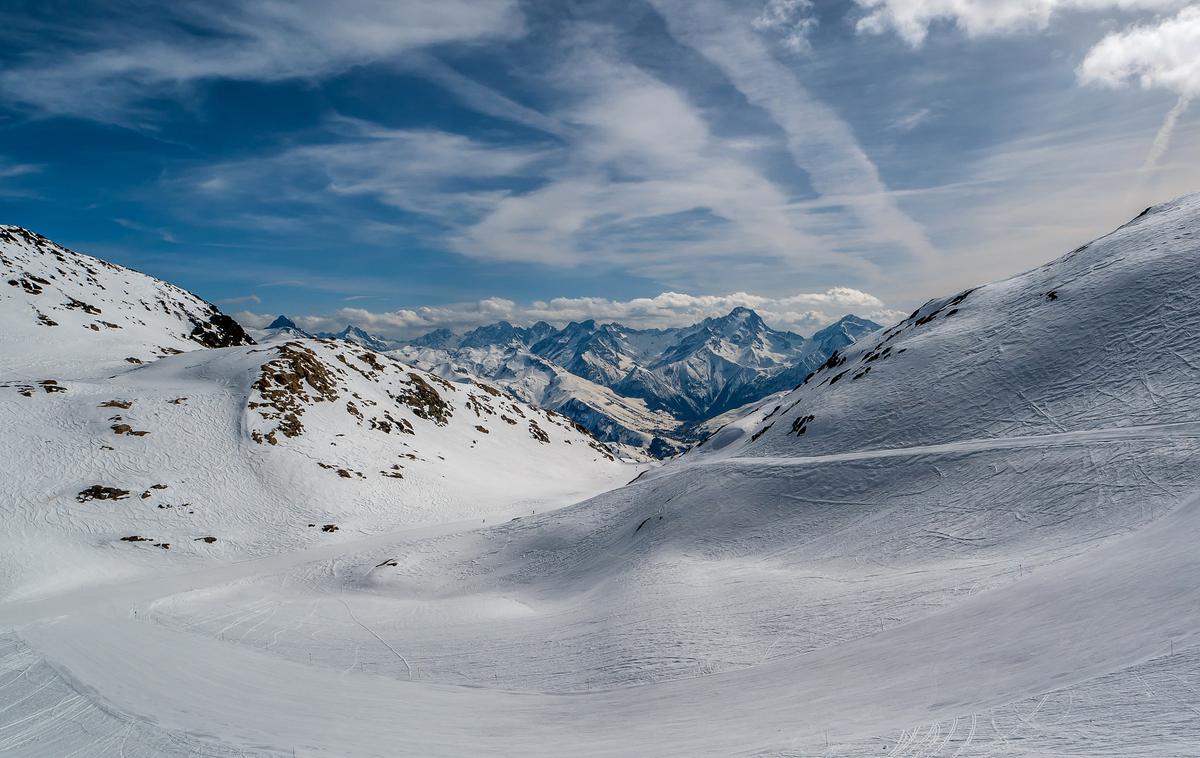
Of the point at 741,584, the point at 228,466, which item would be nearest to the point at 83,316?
the point at 228,466

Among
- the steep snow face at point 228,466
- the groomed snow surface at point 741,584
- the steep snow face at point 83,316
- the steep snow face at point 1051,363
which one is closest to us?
the groomed snow surface at point 741,584

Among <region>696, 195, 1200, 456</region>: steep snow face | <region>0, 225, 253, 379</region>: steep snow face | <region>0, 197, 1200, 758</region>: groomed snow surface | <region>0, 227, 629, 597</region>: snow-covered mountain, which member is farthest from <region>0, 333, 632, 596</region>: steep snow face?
<region>696, 195, 1200, 456</region>: steep snow face

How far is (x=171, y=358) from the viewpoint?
71375 mm

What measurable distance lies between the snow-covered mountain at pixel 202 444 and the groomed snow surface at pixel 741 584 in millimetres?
443

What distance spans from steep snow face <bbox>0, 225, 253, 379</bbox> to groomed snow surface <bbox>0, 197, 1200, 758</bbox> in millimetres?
26666

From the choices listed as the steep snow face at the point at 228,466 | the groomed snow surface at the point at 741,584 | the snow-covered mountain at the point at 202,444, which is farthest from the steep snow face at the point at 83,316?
the groomed snow surface at the point at 741,584

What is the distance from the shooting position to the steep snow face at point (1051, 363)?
24.5 m

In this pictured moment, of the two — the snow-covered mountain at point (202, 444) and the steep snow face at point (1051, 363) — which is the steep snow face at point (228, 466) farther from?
the steep snow face at point (1051, 363)

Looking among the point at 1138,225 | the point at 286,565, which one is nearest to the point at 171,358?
the point at 286,565

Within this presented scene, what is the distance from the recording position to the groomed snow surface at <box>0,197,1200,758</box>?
11.3 m

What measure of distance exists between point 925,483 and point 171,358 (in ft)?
289

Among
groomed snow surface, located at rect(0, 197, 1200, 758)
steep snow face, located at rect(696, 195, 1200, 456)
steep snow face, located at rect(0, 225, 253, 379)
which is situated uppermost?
steep snow face, located at rect(0, 225, 253, 379)

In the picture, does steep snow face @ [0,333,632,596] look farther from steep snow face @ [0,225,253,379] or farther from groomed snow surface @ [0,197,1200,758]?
steep snow face @ [0,225,253,379]

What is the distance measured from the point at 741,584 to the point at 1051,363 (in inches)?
873
